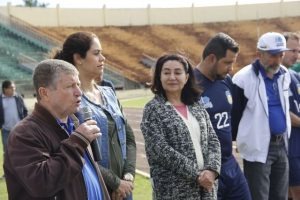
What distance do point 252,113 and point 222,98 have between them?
2.21 feet

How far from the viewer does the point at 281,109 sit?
535cm

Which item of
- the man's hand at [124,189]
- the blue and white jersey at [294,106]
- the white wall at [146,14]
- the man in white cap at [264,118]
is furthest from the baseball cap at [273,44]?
the white wall at [146,14]

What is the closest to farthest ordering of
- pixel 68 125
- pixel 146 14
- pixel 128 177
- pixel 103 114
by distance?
pixel 68 125, pixel 103 114, pixel 128 177, pixel 146 14

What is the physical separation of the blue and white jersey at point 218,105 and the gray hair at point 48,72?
1772mm

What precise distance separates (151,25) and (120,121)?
58.4 meters

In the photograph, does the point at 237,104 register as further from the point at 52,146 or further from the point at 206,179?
the point at 52,146

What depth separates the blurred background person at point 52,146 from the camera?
286 cm

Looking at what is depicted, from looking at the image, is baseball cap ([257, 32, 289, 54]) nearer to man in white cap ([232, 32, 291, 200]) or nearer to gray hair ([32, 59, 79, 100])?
man in white cap ([232, 32, 291, 200])

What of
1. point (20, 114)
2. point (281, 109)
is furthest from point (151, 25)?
point (281, 109)

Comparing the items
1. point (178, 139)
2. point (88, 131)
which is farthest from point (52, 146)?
point (178, 139)

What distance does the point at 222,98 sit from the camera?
186 inches

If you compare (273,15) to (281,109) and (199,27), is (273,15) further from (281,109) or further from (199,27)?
(281,109)

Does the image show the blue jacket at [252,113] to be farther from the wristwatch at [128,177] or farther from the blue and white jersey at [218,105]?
the wristwatch at [128,177]

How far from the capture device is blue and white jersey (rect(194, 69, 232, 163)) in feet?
15.3
